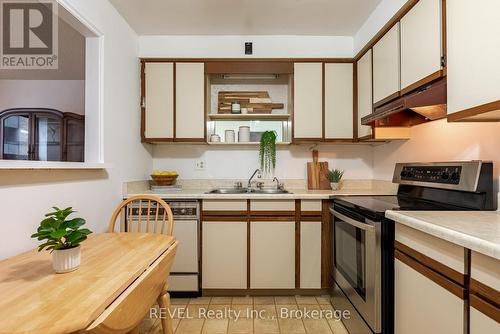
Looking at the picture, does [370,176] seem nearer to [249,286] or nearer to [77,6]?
[249,286]

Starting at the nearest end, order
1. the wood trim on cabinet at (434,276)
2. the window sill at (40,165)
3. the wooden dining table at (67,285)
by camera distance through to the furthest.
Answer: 1. the wooden dining table at (67,285)
2. the wood trim on cabinet at (434,276)
3. the window sill at (40,165)

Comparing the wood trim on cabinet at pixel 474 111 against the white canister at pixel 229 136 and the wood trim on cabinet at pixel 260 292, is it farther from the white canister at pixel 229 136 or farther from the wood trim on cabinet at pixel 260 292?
the white canister at pixel 229 136

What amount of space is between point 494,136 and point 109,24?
2.78 meters

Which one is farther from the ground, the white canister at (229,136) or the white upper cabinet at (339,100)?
the white upper cabinet at (339,100)

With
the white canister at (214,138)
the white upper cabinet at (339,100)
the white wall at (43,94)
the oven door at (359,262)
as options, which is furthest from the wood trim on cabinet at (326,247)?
the white wall at (43,94)

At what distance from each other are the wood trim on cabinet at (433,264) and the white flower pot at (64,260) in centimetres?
149

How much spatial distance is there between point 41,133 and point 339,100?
4.32 m

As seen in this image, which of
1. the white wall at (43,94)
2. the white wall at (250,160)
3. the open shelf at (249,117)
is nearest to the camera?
the open shelf at (249,117)

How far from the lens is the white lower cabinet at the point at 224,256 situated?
241cm

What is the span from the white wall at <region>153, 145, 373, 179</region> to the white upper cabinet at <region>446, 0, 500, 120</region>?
5.53ft

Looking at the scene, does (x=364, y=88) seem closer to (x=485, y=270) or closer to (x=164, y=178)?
(x=485, y=270)

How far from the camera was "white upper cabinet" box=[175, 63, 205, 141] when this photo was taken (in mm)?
2725

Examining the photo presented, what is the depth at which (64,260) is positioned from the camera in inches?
42.1

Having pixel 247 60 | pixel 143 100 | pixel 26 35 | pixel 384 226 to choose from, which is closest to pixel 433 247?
pixel 384 226
